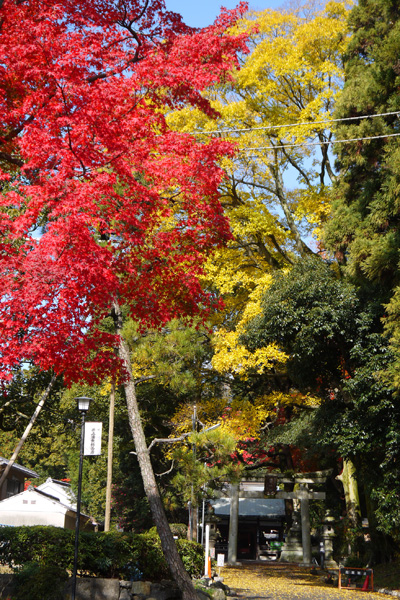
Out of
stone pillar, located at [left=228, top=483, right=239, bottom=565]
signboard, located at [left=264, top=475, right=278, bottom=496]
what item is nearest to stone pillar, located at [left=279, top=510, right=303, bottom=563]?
stone pillar, located at [left=228, top=483, right=239, bottom=565]

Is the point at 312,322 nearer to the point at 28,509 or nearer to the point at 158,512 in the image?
the point at 158,512

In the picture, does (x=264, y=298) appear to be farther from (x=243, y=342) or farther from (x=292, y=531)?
(x=292, y=531)

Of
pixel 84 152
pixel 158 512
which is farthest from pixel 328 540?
pixel 84 152

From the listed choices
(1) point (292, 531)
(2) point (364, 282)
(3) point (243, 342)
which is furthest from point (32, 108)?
(1) point (292, 531)

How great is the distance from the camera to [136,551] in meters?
11.4

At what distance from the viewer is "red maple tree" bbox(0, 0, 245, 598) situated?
21.6 ft

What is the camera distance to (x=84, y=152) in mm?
6941

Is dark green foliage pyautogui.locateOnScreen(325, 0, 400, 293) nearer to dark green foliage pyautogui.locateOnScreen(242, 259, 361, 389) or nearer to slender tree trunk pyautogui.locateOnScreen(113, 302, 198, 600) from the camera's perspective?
dark green foliage pyautogui.locateOnScreen(242, 259, 361, 389)

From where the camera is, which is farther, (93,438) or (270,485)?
(270,485)

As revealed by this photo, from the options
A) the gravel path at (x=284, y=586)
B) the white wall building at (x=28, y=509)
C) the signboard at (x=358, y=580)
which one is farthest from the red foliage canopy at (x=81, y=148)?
the white wall building at (x=28, y=509)

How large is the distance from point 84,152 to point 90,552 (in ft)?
25.1

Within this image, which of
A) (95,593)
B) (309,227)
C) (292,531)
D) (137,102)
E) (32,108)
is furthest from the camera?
(292,531)

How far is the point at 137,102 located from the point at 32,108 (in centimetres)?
134

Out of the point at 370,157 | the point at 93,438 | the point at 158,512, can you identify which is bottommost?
the point at 158,512
